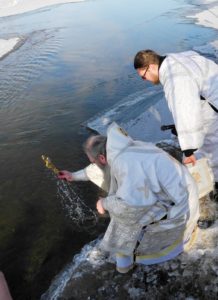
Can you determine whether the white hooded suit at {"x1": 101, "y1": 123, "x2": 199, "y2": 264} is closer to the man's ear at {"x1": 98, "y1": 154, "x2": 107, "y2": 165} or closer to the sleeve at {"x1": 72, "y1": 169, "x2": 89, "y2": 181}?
the man's ear at {"x1": 98, "y1": 154, "x2": 107, "y2": 165}

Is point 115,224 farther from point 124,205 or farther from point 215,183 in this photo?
point 215,183

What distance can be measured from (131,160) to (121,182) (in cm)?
18

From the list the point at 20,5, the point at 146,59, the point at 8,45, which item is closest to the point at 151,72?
the point at 146,59

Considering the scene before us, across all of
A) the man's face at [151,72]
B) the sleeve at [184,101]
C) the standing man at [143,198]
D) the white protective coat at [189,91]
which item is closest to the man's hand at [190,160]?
the white protective coat at [189,91]

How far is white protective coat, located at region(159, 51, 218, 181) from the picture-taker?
3115 millimetres

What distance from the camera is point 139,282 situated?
10.4ft

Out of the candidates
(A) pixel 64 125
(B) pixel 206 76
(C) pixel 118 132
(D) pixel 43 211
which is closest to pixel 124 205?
(C) pixel 118 132

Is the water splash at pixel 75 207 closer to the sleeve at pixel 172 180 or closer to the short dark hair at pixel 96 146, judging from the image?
the short dark hair at pixel 96 146

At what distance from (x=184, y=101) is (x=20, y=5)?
20.7 meters

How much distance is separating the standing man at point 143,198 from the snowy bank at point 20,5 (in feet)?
60.6

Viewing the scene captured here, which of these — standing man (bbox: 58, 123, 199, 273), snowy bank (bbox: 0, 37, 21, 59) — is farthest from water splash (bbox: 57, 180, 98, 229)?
snowy bank (bbox: 0, 37, 21, 59)

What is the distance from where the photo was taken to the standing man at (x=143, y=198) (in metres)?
2.62

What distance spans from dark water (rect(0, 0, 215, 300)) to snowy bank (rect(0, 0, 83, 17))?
8.73 feet

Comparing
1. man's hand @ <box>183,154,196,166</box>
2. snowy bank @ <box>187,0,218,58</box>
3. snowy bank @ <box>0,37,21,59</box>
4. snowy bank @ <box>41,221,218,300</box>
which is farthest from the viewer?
snowy bank @ <box>0,37,21,59</box>
